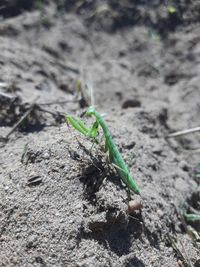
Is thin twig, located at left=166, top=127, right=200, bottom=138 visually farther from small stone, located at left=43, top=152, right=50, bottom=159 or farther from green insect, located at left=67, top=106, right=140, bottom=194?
small stone, located at left=43, top=152, right=50, bottom=159

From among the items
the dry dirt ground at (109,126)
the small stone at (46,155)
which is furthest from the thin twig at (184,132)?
the small stone at (46,155)

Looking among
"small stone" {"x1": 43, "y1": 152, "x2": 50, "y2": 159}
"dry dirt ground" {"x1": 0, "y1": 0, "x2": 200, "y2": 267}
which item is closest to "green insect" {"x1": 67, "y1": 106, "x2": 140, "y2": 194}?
"dry dirt ground" {"x1": 0, "y1": 0, "x2": 200, "y2": 267}

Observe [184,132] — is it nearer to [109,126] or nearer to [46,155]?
[109,126]

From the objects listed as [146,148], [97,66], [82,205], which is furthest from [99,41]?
[82,205]

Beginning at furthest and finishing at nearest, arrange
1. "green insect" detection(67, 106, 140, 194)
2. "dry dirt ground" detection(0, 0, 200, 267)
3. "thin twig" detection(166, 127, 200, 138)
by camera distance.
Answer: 1. "thin twig" detection(166, 127, 200, 138)
2. "green insect" detection(67, 106, 140, 194)
3. "dry dirt ground" detection(0, 0, 200, 267)

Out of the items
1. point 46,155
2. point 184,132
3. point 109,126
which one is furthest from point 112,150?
point 184,132

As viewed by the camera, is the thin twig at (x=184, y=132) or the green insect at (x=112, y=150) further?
the thin twig at (x=184, y=132)

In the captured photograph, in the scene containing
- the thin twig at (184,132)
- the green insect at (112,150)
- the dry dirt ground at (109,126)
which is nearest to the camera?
the dry dirt ground at (109,126)

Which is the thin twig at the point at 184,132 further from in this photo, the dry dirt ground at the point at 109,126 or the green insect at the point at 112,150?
the green insect at the point at 112,150
